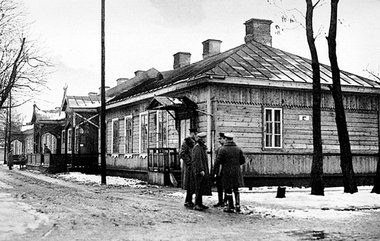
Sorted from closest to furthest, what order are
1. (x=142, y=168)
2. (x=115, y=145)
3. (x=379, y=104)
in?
1. (x=379, y=104)
2. (x=142, y=168)
3. (x=115, y=145)

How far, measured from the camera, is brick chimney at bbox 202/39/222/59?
30578 mm

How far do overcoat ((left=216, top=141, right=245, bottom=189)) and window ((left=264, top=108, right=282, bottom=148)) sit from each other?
26.1 ft

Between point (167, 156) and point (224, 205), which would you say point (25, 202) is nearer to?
point (224, 205)

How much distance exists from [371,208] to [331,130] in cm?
856

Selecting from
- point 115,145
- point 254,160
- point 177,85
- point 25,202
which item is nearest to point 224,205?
point 25,202

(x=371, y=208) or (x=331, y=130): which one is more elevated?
(x=331, y=130)

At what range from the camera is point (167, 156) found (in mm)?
21203

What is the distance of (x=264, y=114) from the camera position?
20.8 m

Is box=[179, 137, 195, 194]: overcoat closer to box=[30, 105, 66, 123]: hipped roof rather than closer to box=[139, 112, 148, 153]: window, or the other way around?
box=[139, 112, 148, 153]: window

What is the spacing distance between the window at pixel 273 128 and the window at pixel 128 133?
956 cm

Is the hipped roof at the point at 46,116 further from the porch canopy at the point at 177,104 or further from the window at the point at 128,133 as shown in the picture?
the porch canopy at the point at 177,104

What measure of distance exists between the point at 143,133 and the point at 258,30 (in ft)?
23.7

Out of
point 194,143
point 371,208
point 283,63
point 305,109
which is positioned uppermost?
point 283,63

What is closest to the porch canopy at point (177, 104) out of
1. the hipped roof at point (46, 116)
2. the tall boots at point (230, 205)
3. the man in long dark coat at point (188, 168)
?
the man in long dark coat at point (188, 168)
